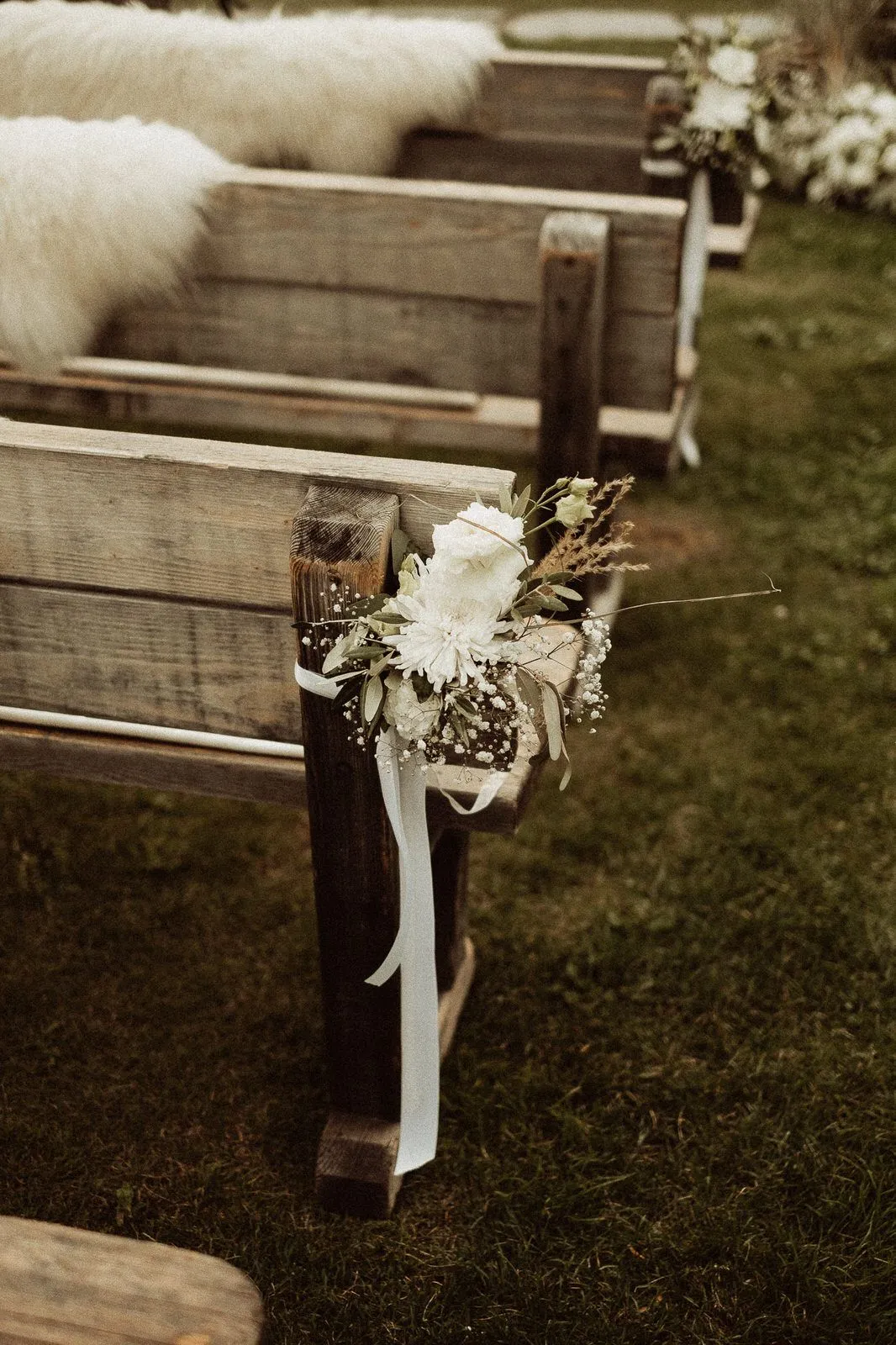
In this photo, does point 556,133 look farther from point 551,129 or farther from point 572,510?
point 572,510

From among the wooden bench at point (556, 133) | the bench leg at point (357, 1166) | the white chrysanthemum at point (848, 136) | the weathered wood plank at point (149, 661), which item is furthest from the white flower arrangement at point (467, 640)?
the white chrysanthemum at point (848, 136)

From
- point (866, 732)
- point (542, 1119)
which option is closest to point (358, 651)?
point (542, 1119)

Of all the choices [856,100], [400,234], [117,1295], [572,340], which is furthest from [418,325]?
[117,1295]

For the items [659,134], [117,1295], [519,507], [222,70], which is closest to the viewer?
[117,1295]

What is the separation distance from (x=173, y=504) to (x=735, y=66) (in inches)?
100

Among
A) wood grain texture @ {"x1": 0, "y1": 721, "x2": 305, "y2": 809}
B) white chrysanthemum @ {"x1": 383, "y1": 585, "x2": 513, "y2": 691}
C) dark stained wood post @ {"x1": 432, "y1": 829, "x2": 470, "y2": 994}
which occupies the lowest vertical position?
dark stained wood post @ {"x1": 432, "y1": 829, "x2": 470, "y2": 994}

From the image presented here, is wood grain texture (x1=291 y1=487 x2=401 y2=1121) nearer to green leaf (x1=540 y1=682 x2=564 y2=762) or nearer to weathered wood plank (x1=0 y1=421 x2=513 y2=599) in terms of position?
weathered wood plank (x1=0 y1=421 x2=513 y2=599)

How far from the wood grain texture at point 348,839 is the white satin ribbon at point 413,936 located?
40 millimetres

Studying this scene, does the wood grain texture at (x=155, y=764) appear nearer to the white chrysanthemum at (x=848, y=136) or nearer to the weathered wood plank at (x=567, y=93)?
the weathered wood plank at (x=567, y=93)

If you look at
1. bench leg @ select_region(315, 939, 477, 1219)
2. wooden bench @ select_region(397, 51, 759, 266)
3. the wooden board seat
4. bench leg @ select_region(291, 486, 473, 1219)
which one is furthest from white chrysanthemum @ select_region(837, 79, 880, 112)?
bench leg @ select_region(315, 939, 477, 1219)

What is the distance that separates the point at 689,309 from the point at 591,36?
5.79 meters

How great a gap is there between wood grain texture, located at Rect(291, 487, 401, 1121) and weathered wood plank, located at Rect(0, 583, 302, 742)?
0.46 feet

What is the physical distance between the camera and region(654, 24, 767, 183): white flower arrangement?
11.1ft

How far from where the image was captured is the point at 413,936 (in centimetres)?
185
